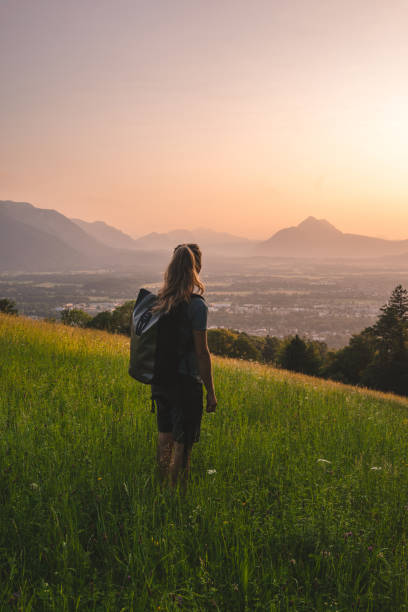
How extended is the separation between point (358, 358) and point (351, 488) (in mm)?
41567

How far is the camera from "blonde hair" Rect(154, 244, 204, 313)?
10.5 ft

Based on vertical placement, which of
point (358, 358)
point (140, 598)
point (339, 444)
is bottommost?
point (358, 358)

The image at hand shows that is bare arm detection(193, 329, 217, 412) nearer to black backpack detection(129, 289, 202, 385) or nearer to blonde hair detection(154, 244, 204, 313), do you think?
black backpack detection(129, 289, 202, 385)

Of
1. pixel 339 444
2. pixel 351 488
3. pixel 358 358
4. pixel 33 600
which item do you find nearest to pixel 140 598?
pixel 33 600

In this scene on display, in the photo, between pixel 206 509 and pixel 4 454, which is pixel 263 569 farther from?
pixel 4 454

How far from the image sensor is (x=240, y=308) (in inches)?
5571

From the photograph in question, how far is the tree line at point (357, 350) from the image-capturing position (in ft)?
118

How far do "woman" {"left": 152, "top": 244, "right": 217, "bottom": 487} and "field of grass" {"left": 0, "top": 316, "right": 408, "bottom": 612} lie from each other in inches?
19.1

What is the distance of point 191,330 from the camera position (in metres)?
3.27

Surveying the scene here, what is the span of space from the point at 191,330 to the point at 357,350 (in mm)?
42809

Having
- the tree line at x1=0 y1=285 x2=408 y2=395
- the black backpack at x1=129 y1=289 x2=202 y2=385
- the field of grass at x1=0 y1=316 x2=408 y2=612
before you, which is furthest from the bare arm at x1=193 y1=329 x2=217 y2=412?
the tree line at x1=0 y1=285 x2=408 y2=395

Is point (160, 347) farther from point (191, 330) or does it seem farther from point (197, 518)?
point (197, 518)

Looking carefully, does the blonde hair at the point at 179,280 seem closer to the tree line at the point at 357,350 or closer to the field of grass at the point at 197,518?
the field of grass at the point at 197,518

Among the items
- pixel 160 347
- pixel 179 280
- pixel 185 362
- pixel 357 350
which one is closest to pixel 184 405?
pixel 185 362
